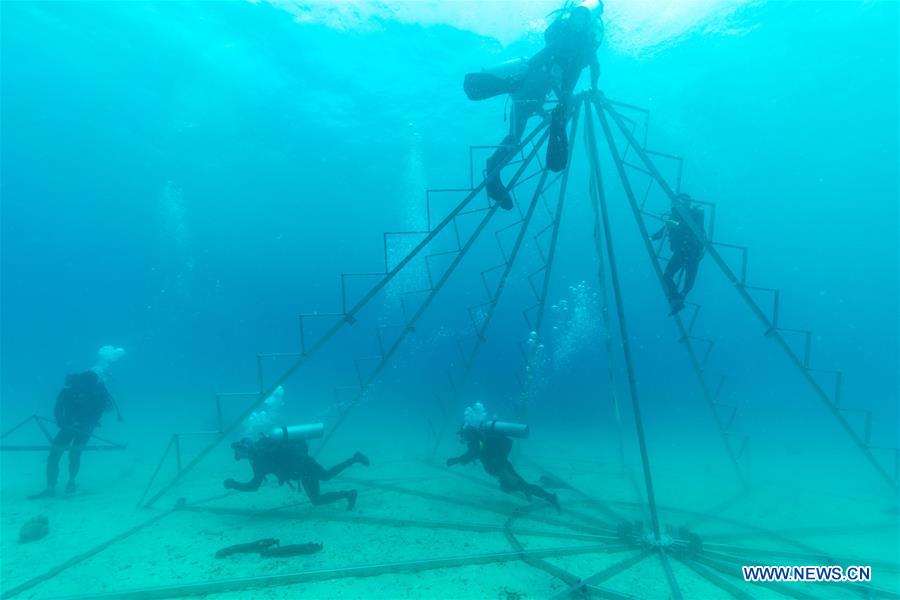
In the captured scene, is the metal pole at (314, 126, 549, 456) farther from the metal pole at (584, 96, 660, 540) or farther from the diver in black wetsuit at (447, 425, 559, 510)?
the diver in black wetsuit at (447, 425, 559, 510)

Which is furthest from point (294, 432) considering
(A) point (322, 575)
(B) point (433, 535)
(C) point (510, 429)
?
(C) point (510, 429)

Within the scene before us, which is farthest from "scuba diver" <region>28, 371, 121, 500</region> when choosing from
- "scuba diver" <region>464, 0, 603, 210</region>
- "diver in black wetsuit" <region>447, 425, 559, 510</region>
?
"scuba diver" <region>464, 0, 603, 210</region>

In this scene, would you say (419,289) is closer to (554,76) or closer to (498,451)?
(498,451)

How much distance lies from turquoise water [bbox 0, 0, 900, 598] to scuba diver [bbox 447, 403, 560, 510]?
56cm

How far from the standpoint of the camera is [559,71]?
22.3 feet

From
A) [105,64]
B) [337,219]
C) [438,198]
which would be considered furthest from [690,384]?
[105,64]

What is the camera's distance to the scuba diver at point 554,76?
6215mm

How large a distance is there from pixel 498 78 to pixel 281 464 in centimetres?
751

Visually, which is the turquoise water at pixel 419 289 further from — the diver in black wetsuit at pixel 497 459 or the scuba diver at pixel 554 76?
the scuba diver at pixel 554 76

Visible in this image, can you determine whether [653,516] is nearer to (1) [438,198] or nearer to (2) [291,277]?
(1) [438,198]

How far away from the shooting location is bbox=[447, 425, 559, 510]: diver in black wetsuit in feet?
29.3

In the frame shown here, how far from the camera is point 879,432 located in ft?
115

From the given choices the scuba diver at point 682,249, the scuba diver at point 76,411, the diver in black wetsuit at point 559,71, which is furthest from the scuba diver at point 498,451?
the scuba diver at point 76,411

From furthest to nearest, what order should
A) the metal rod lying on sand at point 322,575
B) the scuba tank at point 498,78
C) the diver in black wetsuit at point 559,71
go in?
1. the scuba tank at point 498,78
2. the diver in black wetsuit at point 559,71
3. the metal rod lying on sand at point 322,575
